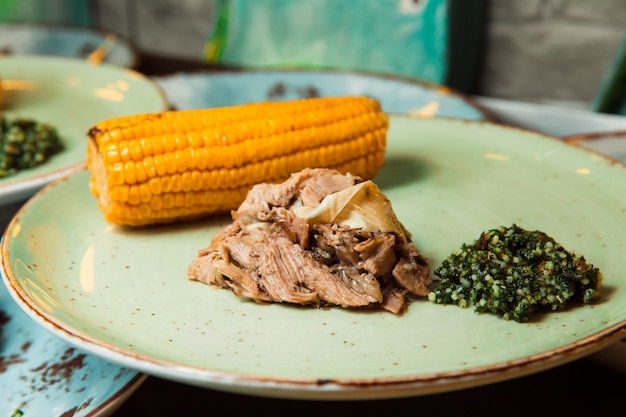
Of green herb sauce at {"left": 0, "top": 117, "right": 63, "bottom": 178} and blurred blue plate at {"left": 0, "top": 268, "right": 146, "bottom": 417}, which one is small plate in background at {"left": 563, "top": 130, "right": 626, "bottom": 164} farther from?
green herb sauce at {"left": 0, "top": 117, "right": 63, "bottom": 178}

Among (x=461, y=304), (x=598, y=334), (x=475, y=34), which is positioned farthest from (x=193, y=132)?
(x=475, y=34)

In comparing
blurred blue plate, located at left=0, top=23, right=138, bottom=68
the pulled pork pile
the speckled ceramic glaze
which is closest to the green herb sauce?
the speckled ceramic glaze

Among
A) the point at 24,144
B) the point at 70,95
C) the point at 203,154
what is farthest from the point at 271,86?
the point at 203,154

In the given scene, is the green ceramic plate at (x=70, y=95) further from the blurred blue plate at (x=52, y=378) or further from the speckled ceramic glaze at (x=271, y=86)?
the blurred blue plate at (x=52, y=378)

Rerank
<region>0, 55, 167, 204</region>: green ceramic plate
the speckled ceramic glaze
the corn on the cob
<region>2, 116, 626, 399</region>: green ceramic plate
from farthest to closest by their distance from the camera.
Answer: the speckled ceramic glaze
<region>0, 55, 167, 204</region>: green ceramic plate
the corn on the cob
<region>2, 116, 626, 399</region>: green ceramic plate

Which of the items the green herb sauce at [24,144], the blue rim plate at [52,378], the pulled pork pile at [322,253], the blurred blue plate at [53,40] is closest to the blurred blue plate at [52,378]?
the blue rim plate at [52,378]

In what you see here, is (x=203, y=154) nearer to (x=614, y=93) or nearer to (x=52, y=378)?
(x=52, y=378)
